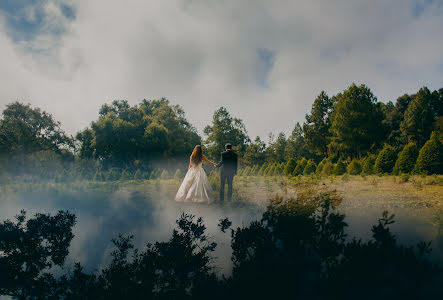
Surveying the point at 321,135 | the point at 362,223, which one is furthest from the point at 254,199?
the point at 321,135

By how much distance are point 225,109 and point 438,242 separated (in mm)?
44356

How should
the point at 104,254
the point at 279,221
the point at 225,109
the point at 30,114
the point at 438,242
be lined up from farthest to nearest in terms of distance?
1. the point at 225,109
2. the point at 30,114
3. the point at 104,254
4. the point at 438,242
5. the point at 279,221

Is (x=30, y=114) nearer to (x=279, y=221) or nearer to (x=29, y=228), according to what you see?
(x=29, y=228)

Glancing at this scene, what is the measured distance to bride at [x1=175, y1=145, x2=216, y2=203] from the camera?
33.0ft

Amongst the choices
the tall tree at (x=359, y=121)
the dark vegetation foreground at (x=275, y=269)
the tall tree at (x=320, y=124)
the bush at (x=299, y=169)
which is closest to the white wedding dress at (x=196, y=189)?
the dark vegetation foreground at (x=275, y=269)

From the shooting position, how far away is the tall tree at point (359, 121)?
3506 centimetres

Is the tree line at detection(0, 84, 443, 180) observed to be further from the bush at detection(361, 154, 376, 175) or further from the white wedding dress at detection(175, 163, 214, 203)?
the white wedding dress at detection(175, 163, 214, 203)

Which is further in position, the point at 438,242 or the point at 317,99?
the point at 317,99

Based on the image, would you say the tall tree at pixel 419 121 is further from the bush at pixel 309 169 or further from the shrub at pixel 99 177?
the shrub at pixel 99 177

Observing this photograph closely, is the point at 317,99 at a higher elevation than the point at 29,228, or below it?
Answer: higher

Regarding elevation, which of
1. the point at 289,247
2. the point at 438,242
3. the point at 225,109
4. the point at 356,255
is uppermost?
the point at 225,109

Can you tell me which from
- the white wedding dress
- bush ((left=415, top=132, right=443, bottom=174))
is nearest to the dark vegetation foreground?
the white wedding dress

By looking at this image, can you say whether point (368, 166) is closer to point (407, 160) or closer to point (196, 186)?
point (407, 160)

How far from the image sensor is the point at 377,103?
37.5m
